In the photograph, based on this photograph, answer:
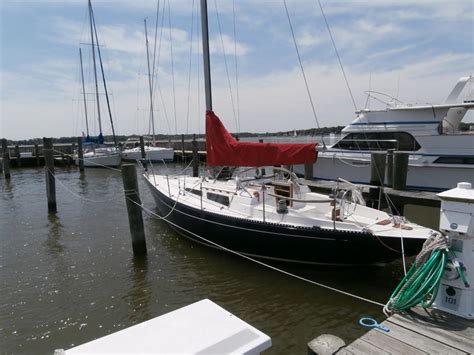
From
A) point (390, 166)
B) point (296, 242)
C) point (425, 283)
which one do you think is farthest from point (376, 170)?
point (425, 283)

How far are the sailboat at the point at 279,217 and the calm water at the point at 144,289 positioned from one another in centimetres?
50

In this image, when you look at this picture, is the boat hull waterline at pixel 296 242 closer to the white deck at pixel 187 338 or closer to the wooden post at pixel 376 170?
the wooden post at pixel 376 170

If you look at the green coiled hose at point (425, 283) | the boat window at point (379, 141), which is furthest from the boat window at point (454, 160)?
the green coiled hose at point (425, 283)

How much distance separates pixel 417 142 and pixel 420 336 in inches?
481

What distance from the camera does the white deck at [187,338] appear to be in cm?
203

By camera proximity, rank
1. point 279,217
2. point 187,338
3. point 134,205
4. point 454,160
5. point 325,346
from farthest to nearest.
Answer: point 454,160 < point 134,205 < point 279,217 < point 325,346 < point 187,338

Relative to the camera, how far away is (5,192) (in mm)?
19438

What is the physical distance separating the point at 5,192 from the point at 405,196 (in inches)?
806

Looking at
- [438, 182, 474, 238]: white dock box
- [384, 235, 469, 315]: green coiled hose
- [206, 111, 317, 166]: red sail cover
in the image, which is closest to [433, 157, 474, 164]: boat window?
[206, 111, 317, 166]: red sail cover

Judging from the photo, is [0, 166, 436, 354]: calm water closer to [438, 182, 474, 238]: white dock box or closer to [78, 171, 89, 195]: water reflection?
[438, 182, 474, 238]: white dock box

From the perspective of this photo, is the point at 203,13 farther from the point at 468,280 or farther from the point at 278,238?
the point at 468,280

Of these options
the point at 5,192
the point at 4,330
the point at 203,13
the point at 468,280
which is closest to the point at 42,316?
the point at 4,330

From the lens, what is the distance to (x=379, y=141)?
14633 millimetres

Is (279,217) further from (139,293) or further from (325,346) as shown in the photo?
(325,346)
